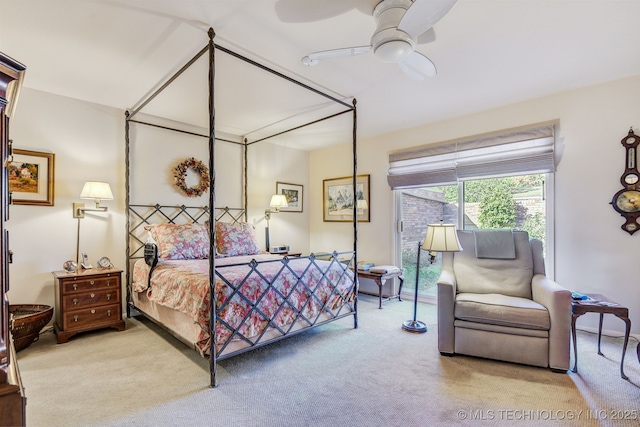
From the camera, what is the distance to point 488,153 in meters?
3.73

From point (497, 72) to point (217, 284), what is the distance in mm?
3112

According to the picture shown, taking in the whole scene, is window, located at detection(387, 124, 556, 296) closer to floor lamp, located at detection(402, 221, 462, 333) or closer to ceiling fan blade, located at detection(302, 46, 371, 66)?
floor lamp, located at detection(402, 221, 462, 333)

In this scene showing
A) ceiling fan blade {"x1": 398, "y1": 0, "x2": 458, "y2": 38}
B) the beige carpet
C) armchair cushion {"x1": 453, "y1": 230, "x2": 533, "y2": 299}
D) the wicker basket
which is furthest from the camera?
armchair cushion {"x1": 453, "y1": 230, "x2": 533, "y2": 299}

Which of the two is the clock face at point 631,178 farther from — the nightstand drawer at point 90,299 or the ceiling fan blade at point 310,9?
the nightstand drawer at point 90,299

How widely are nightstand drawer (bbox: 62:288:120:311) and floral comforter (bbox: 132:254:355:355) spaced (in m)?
0.24

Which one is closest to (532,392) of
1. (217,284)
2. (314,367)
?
(314,367)

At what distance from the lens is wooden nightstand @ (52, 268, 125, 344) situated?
293 centimetres

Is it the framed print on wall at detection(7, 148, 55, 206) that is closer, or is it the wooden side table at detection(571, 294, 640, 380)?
the wooden side table at detection(571, 294, 640, 380)

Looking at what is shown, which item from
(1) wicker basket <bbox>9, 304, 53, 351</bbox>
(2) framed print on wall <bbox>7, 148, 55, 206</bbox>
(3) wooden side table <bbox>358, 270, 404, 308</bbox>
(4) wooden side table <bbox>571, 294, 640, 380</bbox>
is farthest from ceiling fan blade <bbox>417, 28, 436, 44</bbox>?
(1) wicker basket <bbox>9, 304, 53, 351</bbox>

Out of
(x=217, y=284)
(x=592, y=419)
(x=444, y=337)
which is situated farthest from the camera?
(x=444, y=337)

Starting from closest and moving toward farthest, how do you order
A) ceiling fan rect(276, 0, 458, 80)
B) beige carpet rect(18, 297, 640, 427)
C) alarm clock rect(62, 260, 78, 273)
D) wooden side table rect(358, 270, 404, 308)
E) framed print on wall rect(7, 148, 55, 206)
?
ceiling fan rect(276, 0, 458, 80)
beige carpet rect(18, 297, 640, 427)
framed print on wall rect(7, 148, 55, 206)
alarm clock rect(62, 260, 78, 273)
wooden side table rect(358, 270, 404, 308)

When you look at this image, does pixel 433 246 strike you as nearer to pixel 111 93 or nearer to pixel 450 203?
pixel 450 203

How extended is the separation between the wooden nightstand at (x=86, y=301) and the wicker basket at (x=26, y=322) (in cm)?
14

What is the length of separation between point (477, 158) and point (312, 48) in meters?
2.53
